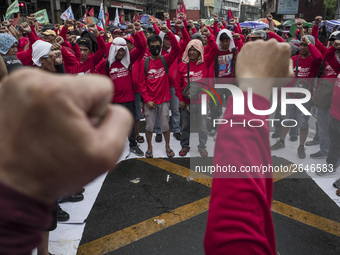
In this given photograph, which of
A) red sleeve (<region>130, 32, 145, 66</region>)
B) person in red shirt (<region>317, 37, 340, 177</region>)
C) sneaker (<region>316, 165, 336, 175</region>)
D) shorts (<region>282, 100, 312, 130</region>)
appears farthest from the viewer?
shorts (<region>282, 100, 312, 130</region>)

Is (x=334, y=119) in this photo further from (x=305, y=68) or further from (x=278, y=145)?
(x=278, y=145)

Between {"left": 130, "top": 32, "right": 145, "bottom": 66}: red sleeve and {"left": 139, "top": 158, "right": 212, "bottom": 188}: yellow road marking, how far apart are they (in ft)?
6.26

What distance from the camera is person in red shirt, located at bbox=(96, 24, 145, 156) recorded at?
4.68 meters

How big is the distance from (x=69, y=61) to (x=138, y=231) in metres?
2.98

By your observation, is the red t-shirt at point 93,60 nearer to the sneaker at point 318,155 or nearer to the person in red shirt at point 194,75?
the person in red shirt at point 194,75

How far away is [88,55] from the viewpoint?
4.98 metres

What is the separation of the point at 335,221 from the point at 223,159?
3105 mm

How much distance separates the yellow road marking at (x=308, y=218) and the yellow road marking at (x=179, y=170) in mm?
1027

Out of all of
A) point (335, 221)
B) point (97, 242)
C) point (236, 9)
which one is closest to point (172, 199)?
point (97, 242)

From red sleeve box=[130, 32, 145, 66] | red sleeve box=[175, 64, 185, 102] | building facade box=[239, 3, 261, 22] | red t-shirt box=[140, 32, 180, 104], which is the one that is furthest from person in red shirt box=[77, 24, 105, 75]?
building facade box=[239, 3, 261, 22]

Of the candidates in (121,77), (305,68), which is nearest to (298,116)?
(305,68)

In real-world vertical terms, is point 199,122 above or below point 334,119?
below

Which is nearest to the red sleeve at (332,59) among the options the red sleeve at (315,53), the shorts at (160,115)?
the red sleeve at (315,53)

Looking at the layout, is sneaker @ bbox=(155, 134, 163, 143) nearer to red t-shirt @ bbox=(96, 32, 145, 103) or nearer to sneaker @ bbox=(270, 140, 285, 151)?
red t-shirt @ bbox=(96, 32, 145, 103)
